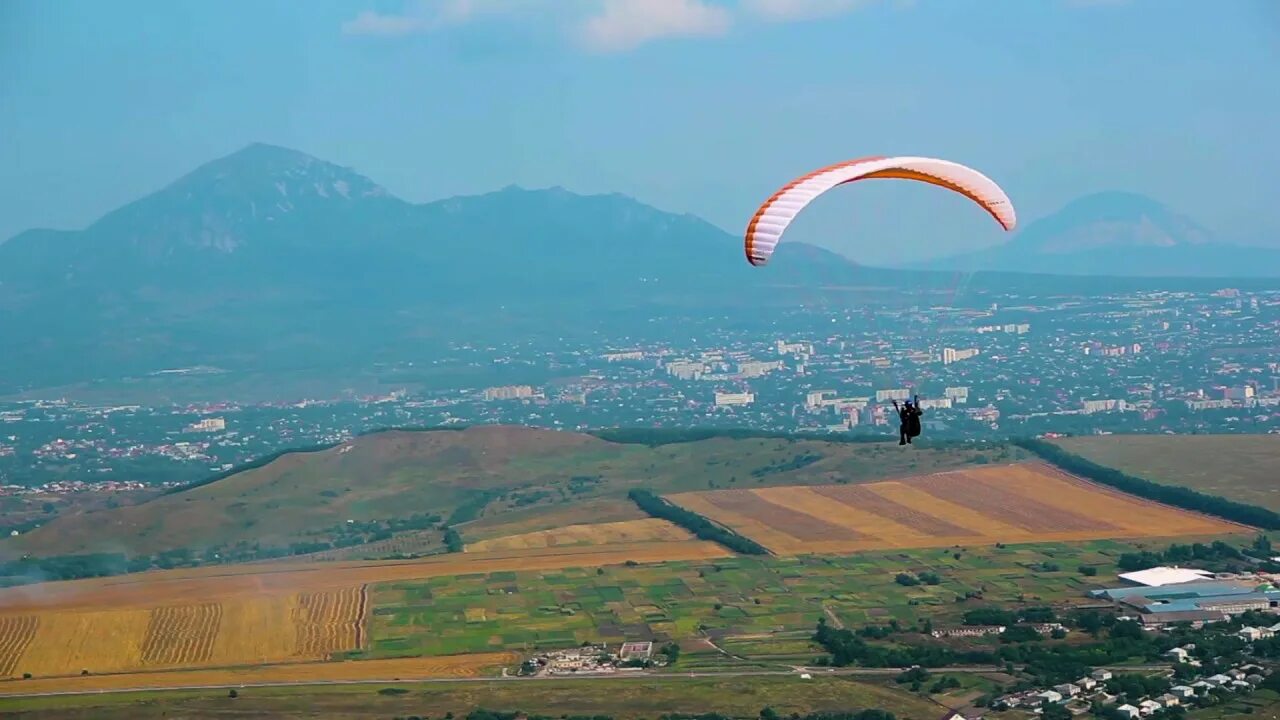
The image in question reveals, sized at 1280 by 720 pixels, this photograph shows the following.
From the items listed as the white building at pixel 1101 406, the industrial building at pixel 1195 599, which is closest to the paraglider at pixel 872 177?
the industrial building at pixel 1195 599

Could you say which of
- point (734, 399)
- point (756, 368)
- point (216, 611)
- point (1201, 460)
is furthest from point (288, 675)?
point (756, 368)

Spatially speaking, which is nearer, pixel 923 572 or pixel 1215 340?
pixel 923 572

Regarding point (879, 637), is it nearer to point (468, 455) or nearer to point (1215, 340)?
point (468, 455)

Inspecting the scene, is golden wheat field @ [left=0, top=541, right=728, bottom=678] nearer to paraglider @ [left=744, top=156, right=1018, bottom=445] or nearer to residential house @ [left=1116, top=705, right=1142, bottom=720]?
residential house @ [left=1116, top=705, right=1142, bottom=720]

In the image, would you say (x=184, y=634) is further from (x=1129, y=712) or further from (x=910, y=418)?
(x=910, y=418)

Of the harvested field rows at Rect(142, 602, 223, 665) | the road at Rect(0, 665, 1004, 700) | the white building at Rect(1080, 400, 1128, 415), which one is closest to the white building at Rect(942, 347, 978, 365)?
the white building at Rect(1080, 400, 1128, 415)

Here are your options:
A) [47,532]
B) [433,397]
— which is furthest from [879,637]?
[433,397]

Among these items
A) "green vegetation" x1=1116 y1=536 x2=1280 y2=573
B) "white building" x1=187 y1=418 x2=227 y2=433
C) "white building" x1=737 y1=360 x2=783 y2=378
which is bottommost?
"white building" x1=187 y1=418 x2=227 y2=433
